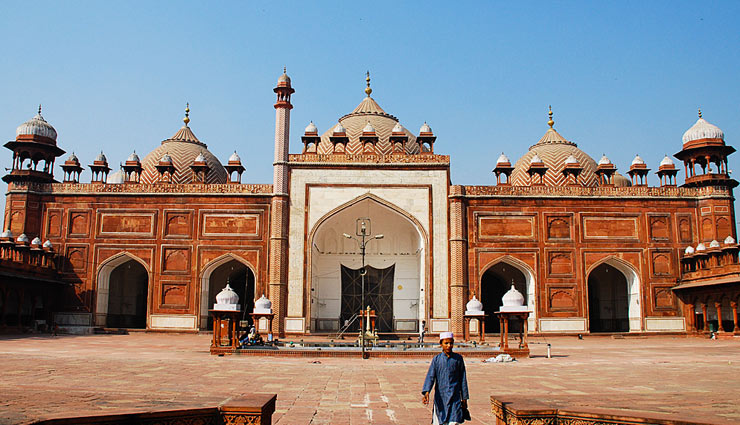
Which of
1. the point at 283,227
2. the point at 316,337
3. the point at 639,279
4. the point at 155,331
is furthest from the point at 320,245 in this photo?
the point at 639,279

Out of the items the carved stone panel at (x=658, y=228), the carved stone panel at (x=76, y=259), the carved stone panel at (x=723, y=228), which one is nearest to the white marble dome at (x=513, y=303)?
the carved stone panel at (x=658, y=228)

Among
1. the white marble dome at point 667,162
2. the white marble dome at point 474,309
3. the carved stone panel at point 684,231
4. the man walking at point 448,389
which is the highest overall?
the white marble dome at point 667,162

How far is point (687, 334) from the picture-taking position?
867 inches

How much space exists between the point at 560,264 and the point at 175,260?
45.4 ft

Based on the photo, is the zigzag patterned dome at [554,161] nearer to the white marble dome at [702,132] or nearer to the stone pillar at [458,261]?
the white marble dome at [702,132]

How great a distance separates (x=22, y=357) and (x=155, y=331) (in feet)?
36.8

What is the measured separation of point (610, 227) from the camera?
22906mm

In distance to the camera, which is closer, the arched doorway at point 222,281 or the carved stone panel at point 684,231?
the arched doorway at point 222,281

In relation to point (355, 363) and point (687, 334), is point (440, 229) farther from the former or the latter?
point (355, 363)

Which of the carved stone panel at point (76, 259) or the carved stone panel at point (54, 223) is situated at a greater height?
the carved stone panel at point (54, 223)

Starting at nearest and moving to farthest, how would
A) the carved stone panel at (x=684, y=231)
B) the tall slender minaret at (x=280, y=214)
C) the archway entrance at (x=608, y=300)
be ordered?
1. the tall slender minaret at (x=280, y=214)
2. the carved stone panel at (x=684, y=231)
3. the archway entrance at (x=608, y=300)

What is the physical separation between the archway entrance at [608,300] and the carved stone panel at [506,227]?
12.2 feet

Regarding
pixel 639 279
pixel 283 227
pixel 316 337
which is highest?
pixel 283 227

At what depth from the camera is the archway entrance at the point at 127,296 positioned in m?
24.1
